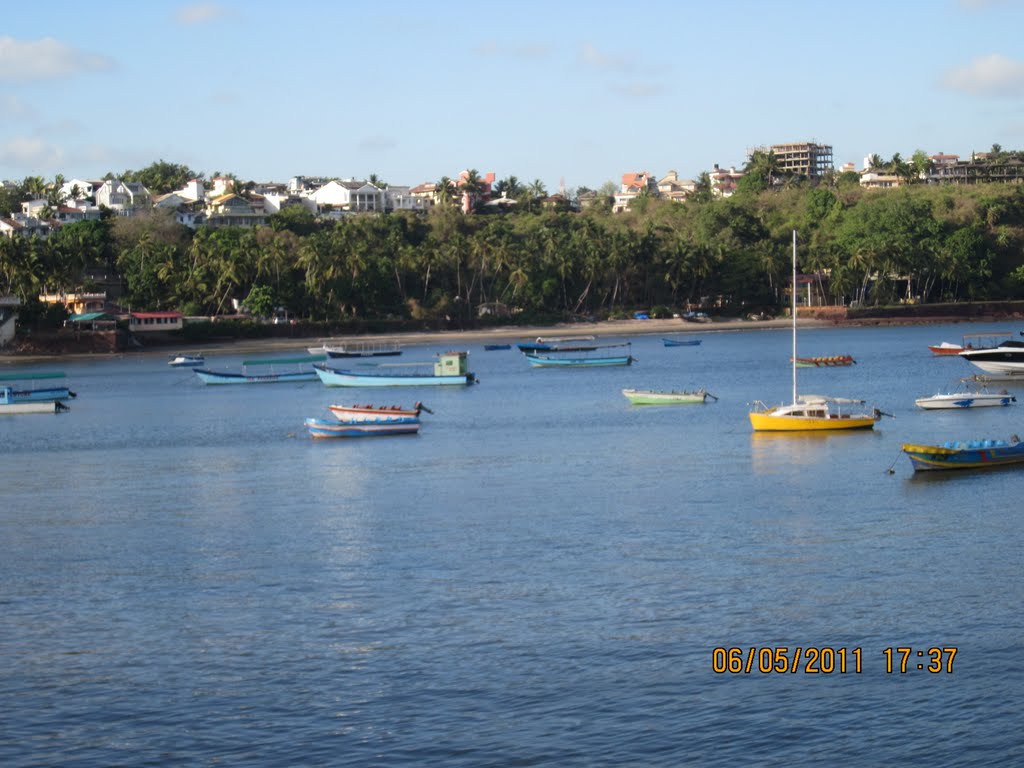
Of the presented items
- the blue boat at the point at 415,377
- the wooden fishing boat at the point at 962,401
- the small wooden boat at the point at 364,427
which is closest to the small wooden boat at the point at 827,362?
the blue boat at the point at 415,377

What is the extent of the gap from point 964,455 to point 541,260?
114888mm

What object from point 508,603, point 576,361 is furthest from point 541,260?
point 508,603

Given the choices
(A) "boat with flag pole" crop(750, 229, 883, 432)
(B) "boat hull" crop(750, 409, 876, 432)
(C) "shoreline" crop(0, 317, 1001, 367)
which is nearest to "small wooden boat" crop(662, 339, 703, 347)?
(C) "shoreline" crop(0, 317, 1001, 367)

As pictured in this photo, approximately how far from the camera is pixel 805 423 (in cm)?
5597

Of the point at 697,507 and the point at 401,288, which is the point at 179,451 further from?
the point at 401,288

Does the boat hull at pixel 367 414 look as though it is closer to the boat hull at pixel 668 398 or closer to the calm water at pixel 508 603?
the calm water at pixel 508 603

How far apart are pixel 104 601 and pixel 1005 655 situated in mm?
19248

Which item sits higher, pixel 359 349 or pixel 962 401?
pixel 359 349

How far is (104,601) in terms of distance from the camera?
30.5m

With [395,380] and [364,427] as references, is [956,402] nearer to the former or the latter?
[364,427]

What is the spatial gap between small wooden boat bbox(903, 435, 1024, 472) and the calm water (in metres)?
0.64

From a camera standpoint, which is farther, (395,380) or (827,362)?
(827,362)

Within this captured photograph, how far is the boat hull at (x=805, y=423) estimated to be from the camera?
5597 cm

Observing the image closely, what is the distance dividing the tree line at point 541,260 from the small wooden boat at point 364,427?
78027mm
